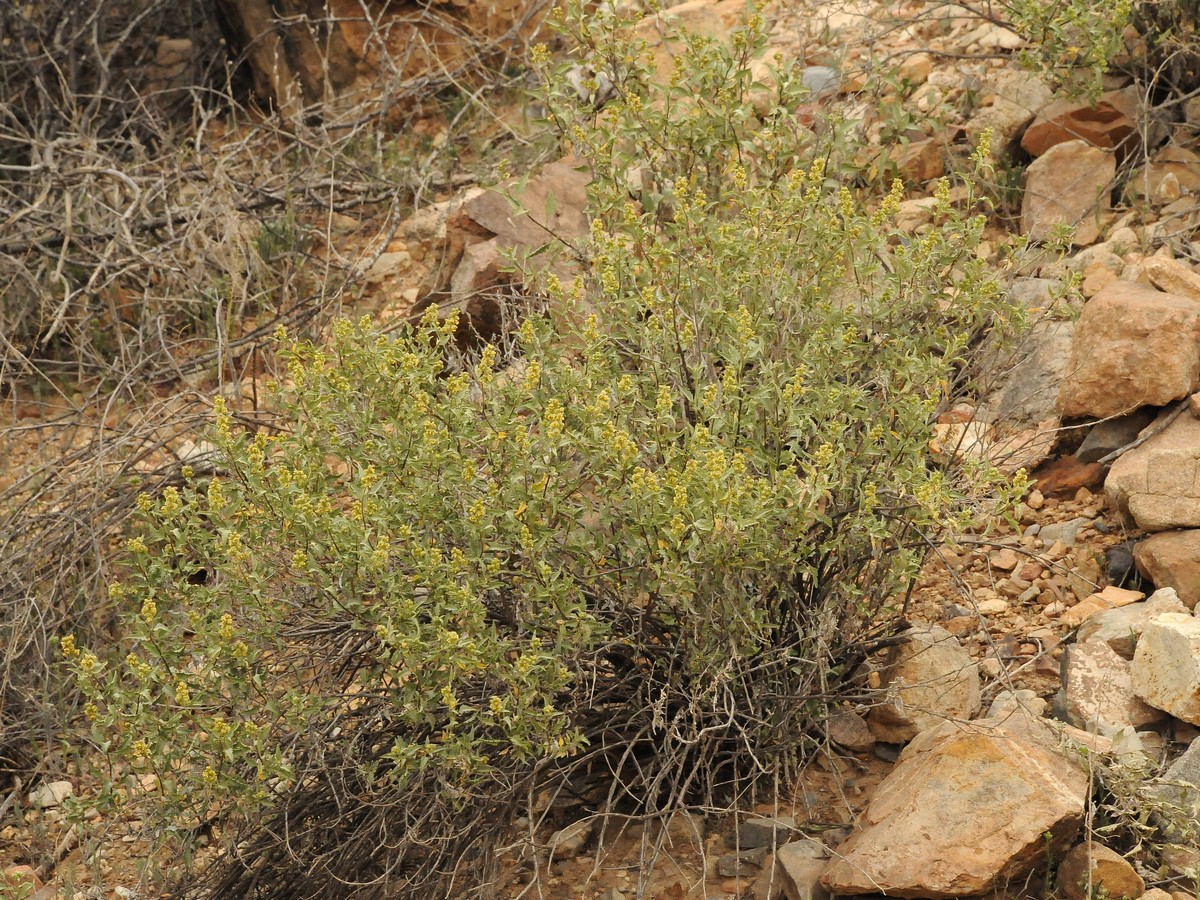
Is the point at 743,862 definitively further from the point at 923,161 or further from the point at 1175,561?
the point at 923,161

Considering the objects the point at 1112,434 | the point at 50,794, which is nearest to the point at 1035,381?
the point at 1112,434

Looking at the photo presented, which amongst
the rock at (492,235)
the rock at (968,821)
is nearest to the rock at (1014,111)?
the rock at (492,235)

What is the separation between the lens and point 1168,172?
4469mm

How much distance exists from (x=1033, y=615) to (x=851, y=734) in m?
0.61

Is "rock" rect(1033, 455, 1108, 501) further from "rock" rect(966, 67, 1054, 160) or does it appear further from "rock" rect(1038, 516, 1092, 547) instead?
"rock" rect(966, 67, 1054, 160)

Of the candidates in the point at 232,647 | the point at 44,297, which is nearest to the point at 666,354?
the point at 232,647

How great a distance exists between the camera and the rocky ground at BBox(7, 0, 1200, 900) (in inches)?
105

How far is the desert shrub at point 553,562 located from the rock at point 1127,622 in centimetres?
40

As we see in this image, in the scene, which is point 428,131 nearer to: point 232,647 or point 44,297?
point 44,297

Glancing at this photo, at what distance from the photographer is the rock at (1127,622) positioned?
122 inches

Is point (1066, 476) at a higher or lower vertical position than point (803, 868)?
lower

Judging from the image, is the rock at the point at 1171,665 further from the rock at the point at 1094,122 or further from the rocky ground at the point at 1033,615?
the rock at the point at 1094,122

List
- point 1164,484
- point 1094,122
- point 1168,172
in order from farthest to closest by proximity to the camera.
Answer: point 1094,122, point 1168,172, point 1164,484

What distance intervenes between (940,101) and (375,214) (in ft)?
7.36
